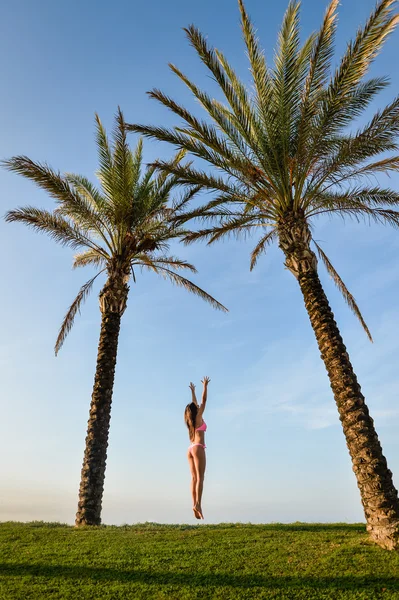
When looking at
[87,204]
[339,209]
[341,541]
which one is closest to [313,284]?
[339,209]

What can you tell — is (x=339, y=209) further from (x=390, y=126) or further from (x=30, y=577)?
(x=30, y=577)

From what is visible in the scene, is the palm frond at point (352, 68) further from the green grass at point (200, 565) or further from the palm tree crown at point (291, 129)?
the green grass at point (200, 565)

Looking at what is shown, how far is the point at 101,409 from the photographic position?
13648 mm

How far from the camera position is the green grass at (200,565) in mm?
6723

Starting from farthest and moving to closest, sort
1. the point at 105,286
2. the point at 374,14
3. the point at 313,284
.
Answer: the point at 105,286
the point at 313,284
the point at 374,14

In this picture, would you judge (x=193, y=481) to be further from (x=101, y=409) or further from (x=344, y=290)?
(x=344, y=290)

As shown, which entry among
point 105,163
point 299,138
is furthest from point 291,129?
point 105,163

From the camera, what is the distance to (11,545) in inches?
383

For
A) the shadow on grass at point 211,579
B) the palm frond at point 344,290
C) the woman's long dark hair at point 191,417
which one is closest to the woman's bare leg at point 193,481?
the woman's long dark hair at point 191,417

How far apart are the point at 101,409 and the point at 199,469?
4.36m

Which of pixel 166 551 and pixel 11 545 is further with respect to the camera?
pixel 11 545

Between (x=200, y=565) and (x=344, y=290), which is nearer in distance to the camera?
(x=200, y=565)

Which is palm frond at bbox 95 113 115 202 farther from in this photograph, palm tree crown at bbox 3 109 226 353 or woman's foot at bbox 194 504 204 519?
woman's foot at bbox 194 504 204 519

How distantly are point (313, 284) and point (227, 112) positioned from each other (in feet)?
19.0
